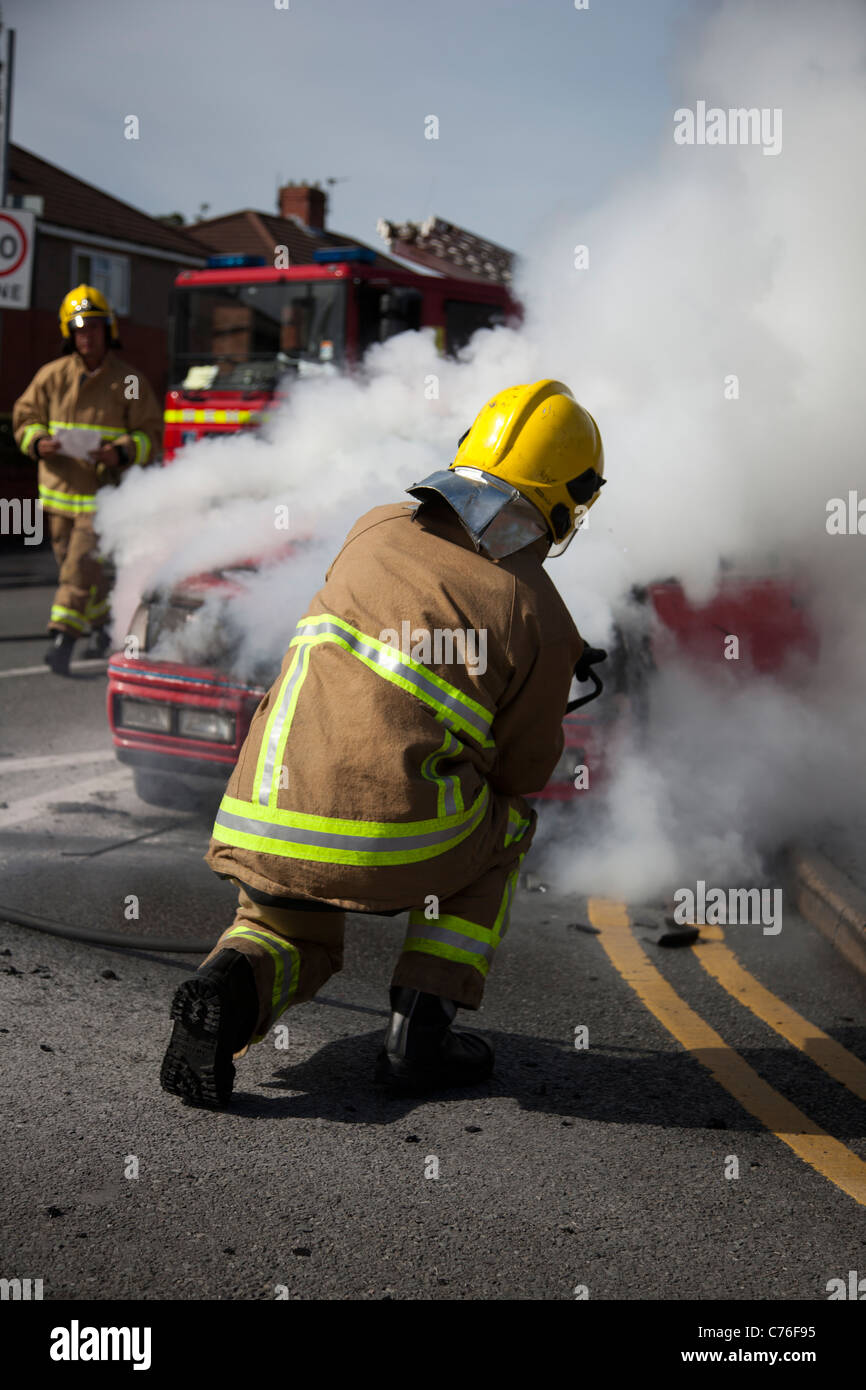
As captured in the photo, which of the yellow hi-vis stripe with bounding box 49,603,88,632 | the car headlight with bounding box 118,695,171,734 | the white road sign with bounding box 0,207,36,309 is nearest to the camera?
the car headlight with bounding box 118,695,171,734

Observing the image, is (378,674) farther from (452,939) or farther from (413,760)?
(452,939)

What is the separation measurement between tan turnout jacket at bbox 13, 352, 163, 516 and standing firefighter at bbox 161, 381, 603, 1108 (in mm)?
5528

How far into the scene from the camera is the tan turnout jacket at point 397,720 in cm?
284

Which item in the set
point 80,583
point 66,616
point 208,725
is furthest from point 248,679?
point 80,583

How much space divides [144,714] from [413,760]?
2.44 metres

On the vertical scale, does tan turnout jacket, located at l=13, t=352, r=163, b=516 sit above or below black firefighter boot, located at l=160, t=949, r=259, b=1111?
above

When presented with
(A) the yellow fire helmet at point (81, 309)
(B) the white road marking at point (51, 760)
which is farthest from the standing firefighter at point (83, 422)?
(B) the white road marking at point (51, 760)

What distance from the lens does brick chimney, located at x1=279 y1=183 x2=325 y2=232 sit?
31.2 m

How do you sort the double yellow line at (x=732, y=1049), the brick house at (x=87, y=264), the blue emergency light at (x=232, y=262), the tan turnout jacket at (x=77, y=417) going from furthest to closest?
the brick house at (x=87, y=264)
the blue emergency light at (x=232, y=262)
the tan turnout jacket at (x=77, y=417)
the double yellow line at (x=732, y=1049)

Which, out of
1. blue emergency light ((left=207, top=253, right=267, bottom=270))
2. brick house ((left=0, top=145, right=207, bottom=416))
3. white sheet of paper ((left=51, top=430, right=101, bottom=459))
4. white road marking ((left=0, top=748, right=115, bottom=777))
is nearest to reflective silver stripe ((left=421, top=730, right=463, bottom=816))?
white road marking ((left=0, top=748, right=115, bottom=777))

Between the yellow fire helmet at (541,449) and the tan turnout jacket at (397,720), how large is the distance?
0.62 feet

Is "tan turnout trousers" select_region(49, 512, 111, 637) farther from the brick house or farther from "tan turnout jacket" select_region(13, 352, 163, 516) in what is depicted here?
the brick house

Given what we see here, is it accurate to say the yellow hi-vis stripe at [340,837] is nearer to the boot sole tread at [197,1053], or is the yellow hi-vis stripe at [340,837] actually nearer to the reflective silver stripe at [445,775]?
the reflective silver stripe at [445,775]
